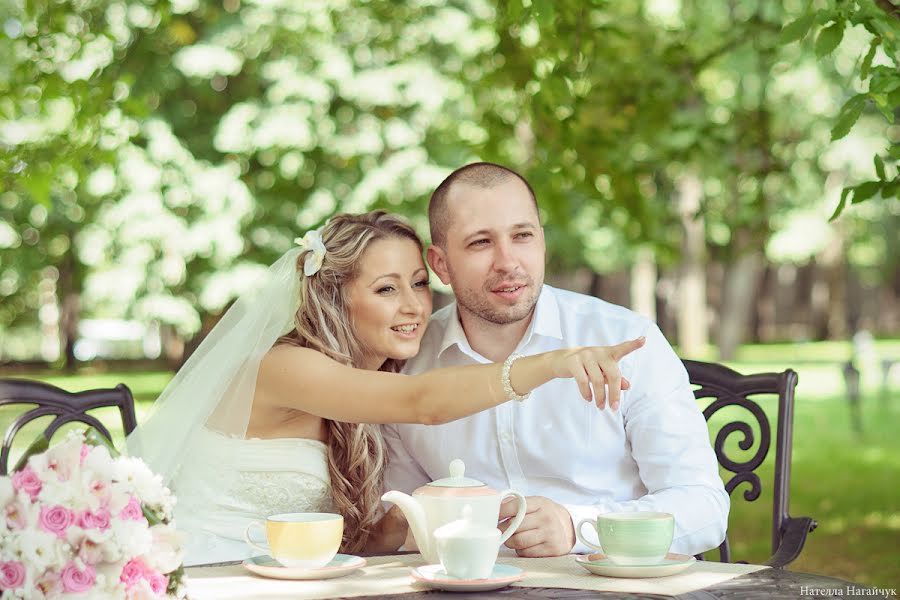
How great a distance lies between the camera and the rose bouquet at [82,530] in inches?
83.2

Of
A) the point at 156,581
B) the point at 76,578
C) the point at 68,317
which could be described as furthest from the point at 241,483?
the point at 68,317

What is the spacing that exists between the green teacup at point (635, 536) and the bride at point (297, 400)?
114cm

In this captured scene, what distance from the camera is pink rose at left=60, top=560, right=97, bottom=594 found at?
6.92ft

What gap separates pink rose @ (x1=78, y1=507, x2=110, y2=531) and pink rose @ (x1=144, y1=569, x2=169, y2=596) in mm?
136

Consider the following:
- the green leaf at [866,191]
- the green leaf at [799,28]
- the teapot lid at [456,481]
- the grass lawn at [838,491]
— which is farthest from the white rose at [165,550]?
the grass lawn at [838,491]

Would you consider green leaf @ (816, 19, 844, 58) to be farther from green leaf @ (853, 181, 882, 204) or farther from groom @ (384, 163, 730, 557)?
groom @ (384, 163, 730, 557)

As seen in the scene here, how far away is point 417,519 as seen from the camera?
2.83 meters

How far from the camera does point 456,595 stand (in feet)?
8.69

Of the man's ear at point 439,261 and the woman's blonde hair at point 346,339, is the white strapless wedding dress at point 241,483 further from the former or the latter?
the man's ear at point 439,261

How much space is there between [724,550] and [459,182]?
1.55m

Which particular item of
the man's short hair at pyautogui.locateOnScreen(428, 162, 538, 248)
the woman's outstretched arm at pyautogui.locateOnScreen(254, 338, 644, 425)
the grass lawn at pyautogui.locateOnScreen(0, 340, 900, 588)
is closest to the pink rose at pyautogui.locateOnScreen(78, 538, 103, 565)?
the woman's outstretched arm at pyautogui.locateOnScreen(254, 338, 644, 425)

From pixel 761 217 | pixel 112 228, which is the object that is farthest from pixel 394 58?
pixel 761 217

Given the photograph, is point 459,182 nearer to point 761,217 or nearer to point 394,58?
point 761,217

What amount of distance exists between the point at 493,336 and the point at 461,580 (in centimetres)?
160
